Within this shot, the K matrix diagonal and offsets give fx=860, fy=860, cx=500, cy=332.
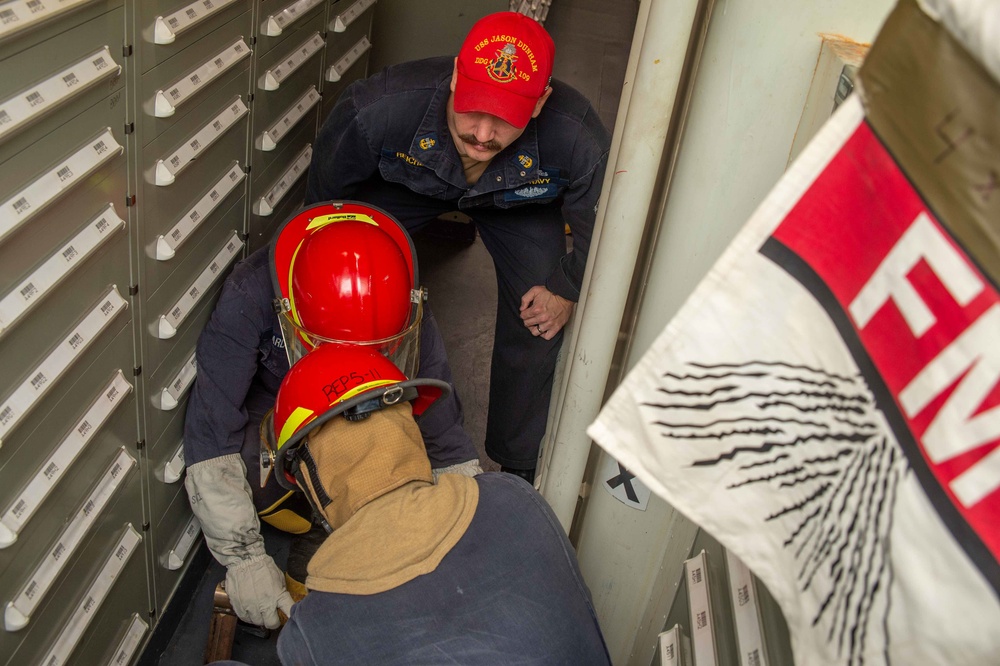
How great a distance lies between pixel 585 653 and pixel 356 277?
1094 millimetres

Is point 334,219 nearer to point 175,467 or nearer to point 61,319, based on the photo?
point 175,467

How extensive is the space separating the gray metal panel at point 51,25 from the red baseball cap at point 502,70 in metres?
1.05

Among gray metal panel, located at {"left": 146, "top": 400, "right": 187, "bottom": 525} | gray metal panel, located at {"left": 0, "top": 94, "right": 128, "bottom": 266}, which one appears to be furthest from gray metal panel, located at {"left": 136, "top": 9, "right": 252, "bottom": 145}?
gray metal panel, located at {"left": 146, "top": 400, "right": 187, "bottom": 525}

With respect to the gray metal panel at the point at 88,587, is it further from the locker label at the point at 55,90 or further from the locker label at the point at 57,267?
the locker label at the point at 55,90

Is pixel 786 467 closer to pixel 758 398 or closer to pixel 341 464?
pixel 758 398

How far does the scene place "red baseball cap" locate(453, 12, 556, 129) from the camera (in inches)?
96.1

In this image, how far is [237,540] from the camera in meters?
2.31

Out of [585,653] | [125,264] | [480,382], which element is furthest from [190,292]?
[480,382]

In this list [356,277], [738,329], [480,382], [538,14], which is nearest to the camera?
[738,329]

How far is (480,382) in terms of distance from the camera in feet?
12.6

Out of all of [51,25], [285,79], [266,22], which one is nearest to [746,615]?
[51,25]

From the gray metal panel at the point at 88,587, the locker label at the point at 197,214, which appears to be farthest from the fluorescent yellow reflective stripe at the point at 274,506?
the locker label at the point at 197,214

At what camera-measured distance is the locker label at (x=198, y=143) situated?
1958mm

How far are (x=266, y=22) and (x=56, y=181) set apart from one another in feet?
4.32
